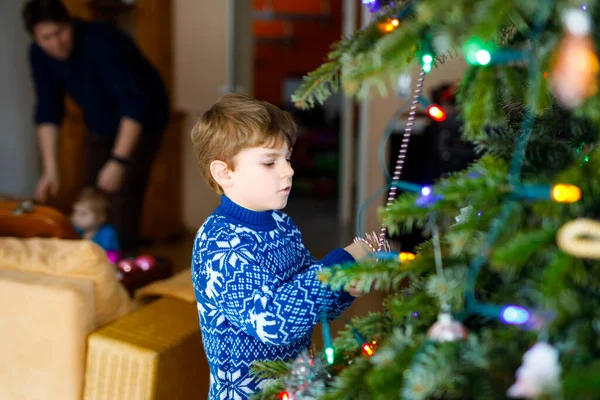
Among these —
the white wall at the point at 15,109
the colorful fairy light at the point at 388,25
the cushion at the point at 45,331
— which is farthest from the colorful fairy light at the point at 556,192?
the white wall at the point at 15,109

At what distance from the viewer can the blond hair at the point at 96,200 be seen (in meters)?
2.67

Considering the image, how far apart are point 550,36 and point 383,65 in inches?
6.8

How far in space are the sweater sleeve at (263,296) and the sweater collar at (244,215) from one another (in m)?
0.06

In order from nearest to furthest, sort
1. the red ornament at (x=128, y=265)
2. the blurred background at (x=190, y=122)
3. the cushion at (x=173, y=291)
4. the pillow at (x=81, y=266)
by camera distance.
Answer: the pillow at (x=81, y=266) → the cushion at (x=173, y=291) → the red ornament at (x=128, y=265) → the blurred background at (x=190, y=122)

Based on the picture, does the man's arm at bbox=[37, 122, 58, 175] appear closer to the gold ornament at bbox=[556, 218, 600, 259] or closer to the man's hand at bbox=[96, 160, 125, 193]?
the man's hand at bbox=[96, 160, 125, 193]

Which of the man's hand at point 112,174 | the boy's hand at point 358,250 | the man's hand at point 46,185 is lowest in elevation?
the man's hand at point 46,185

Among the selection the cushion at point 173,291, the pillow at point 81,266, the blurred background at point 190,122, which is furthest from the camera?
the blurred background at point 190,122

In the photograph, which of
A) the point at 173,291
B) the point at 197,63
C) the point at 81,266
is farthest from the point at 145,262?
the point at 197,63

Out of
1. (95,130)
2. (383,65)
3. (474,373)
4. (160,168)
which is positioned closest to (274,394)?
(474,373)

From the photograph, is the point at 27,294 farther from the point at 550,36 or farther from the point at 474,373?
the point at 550,36

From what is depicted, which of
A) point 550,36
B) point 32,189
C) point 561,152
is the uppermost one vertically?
point 550,36

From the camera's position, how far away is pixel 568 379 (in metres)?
0.54

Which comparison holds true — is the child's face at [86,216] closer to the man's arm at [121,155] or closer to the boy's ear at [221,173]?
the man's arm at [121,155]

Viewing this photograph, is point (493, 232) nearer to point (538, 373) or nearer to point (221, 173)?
point (538, 373)
